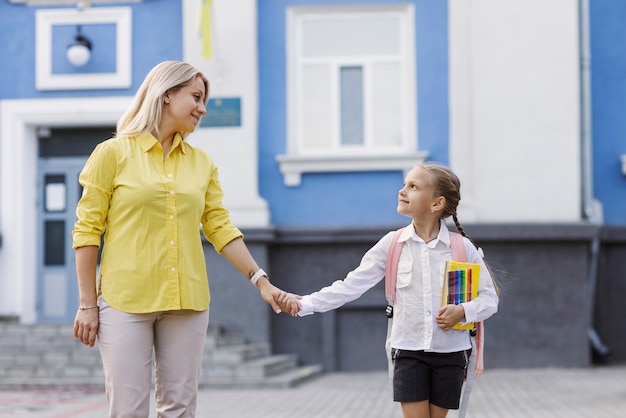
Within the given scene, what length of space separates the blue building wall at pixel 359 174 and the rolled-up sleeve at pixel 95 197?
331 inches

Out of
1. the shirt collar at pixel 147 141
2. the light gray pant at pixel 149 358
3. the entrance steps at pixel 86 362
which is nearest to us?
the light gray pant at pixel 149 358

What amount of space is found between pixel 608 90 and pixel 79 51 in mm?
6556

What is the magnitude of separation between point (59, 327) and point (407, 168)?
4.52m

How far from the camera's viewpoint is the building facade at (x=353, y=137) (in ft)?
40.4

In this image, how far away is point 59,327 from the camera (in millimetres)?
12203

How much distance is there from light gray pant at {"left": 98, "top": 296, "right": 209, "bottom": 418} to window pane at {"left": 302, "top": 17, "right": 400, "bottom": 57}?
8824mm

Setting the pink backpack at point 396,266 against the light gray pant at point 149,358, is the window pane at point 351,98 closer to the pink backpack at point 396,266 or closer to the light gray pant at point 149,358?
the pink backpack at point 396,266

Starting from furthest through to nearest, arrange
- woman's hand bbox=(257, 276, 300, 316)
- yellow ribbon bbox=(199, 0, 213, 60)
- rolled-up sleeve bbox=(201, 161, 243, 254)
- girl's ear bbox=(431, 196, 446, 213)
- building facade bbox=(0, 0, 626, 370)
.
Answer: building facade bbox=(0, 0, 626, 370) < yellow ribbon bbox=(199, 0, 213, 60) < woman's hand bbox=(257, 276, 300, 316) < girl's ear bbox=(431, 196, 446, 213) < rolled-up sleeve bbox=(201, 161, 243, 254)

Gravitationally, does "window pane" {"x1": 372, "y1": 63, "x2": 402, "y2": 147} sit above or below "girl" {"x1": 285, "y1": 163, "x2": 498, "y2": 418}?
above

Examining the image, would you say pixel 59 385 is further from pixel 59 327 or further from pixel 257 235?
pixel 257 235

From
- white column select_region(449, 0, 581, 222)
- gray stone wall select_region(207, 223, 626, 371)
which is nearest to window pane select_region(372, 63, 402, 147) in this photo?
white column select_region(449, 0, 581, 222)

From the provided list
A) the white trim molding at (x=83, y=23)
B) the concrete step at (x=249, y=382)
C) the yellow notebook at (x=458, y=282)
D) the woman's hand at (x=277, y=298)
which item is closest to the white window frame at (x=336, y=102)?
the white trim molding at (x=83, y=23)

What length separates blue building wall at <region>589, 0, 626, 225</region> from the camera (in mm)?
12906

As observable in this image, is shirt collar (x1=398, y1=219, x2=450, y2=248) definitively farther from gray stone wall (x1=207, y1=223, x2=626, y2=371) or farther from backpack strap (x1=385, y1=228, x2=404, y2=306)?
gray stone wall (x1=207, y1=223, x2=626, y2=371)
